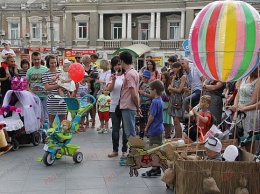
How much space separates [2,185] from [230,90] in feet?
13.3

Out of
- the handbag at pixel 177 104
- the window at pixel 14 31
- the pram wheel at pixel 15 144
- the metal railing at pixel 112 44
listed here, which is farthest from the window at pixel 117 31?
the pram wheel at pixel 15 144

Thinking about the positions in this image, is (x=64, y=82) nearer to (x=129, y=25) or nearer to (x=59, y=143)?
(x=59, y=143)

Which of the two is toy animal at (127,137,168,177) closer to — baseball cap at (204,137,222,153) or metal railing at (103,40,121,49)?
baseball cap at (204,137,222,153)

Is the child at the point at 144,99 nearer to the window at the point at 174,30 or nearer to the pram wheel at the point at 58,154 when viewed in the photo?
the pram wheel at the point at 58,154

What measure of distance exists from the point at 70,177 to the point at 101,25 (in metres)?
27.4

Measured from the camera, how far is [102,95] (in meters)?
8.23

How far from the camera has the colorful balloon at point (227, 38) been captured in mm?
3443

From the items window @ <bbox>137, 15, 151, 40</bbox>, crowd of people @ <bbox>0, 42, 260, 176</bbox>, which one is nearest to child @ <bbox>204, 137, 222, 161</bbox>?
crowd of people @ <bbox>0, 42, 260, 176</bbox>

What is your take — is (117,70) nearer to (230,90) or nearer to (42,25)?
(230,90)

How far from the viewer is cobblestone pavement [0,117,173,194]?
4348 millimetres

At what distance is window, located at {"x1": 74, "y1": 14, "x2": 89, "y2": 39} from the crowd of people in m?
22.9

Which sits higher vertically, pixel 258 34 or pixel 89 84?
pixel 258 34

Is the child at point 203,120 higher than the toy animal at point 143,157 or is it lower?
higher

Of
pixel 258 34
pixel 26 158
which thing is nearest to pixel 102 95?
pixel 26 158
